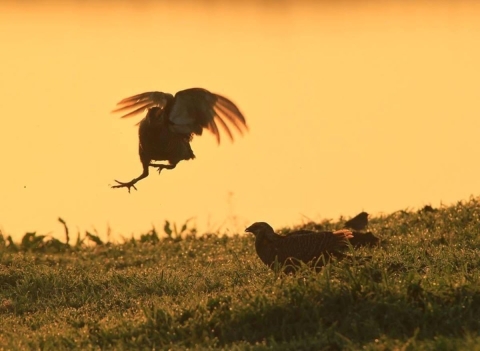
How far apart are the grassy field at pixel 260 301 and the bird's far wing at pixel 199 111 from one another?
4.46ft

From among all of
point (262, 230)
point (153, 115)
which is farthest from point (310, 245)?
point (153, 115)

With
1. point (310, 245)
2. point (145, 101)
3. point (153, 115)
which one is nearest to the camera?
point (310, 245)

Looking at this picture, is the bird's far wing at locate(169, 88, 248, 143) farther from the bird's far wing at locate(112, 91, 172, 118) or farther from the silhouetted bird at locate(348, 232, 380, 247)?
the silhouetted bird at locate(348, 232, 380, 247)

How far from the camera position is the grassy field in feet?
29.3

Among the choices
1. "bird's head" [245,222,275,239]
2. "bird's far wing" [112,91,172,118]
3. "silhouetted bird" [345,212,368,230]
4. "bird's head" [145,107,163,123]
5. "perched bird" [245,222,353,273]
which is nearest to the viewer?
"perched bird" [245,222,353,273]

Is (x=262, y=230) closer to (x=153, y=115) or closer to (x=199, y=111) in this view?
(x=199, y=111)

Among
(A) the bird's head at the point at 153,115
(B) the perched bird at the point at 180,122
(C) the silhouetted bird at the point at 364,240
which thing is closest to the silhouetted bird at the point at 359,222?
(C) the silhouetted bird at the point at 364,240

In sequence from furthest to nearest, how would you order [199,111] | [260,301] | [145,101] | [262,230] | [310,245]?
[145,101] → [199,111] → [262,230] → [310,245] → [260,301]

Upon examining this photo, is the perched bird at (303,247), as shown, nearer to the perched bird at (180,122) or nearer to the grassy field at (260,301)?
the grassy field at (260,301)

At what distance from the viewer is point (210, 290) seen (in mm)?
10906

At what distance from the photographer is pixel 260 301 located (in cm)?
927

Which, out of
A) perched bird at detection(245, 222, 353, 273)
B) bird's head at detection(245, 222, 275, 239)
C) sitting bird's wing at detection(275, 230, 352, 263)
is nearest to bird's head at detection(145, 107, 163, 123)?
bird's head at detection(245, 222, 275, 239)

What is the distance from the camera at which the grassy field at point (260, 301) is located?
894cm

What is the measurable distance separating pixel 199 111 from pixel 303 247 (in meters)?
1.98
